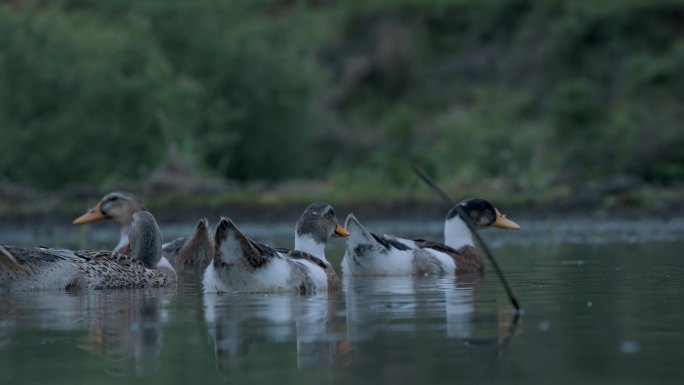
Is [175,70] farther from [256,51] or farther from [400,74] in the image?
[400,74]

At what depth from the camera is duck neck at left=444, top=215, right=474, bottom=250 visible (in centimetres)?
1371

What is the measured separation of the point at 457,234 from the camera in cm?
1377

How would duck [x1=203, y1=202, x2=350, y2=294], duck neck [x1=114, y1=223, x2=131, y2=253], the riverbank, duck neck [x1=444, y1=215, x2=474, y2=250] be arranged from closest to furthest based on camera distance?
duck [x1=203, y1=202, x2=350, y2=294] → duck neck [x1=114, y1=223, x2=131, y2=253] → duck neck [x1=444, y1=215, x2=474, y2=250] → the riverbank

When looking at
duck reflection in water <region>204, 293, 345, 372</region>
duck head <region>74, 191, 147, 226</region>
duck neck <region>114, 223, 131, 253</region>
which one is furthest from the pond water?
duck head <region>74, 191, 147, 226</region>

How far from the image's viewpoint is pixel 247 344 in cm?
674

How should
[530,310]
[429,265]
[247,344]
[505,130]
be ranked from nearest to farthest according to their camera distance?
1. [247,344]
2. [530,310]
3. [429,265]
4. [505,130]

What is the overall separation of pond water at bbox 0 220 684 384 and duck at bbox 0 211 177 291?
257 mm

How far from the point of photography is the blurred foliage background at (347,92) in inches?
1085

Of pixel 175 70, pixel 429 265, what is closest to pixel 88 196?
pixel 175 70

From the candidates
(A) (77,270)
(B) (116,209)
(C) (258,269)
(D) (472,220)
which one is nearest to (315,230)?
(C) (258,269)

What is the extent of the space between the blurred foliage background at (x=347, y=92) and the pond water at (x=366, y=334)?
15.2 m

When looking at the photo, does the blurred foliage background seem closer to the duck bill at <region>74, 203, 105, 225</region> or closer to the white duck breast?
the duck bill at <region>74, 203, 105, 225</region>

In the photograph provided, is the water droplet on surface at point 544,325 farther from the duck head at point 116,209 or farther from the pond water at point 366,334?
the duck head at point 116,209

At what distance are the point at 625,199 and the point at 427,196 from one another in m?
3.47
